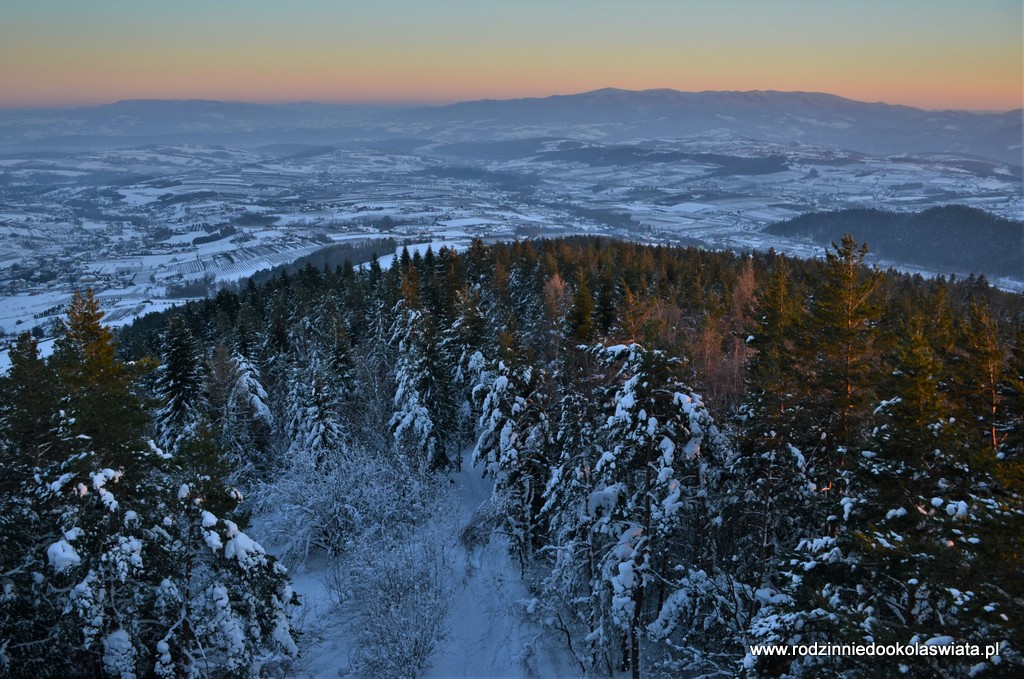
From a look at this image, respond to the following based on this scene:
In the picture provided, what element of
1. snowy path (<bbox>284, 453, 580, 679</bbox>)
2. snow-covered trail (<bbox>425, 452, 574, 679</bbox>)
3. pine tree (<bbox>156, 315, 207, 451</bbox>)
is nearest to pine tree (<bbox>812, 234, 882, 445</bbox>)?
snowy path (<bbox>284, 453, 580, 679</bbox>)

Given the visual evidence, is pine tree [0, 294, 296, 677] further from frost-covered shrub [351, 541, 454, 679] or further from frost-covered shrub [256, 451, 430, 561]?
frost-covered shrub [256, 451, 430, 561]

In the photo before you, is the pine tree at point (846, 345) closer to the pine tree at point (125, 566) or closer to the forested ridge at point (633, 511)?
the forested ridge at point (633, 511)

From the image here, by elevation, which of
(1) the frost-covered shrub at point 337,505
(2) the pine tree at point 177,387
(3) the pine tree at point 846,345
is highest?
(3) the pine tree at point 846,345

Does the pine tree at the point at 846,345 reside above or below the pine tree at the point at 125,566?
above

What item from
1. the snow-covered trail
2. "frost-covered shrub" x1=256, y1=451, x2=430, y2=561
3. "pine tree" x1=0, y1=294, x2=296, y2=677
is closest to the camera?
"pine tree" x1=0, y1=294, x2=296, y2=677

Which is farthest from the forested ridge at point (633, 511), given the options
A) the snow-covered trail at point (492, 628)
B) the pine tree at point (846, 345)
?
the snow-covered trail at point (492, 628)

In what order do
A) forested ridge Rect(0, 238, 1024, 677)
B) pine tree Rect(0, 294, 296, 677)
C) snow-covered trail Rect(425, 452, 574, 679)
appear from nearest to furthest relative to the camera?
forested ridge Rect(0, 238, 1024, 677)
pine tree Rect(0, 294, 296, 677)
snow-covered trail Rect(425, 452, 574, 679)

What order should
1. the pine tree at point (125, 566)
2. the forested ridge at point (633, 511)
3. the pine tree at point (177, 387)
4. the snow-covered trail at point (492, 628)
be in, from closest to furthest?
1. the forested ridge at point (633, 511)
2. the pine tree at point (125, 566)
3. the snow-covered trail at point (492, 628)
4. the pine tree at point (177, 387)

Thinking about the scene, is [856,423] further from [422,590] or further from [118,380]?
[118,380]

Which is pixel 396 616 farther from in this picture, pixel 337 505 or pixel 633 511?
pixel 337 505
